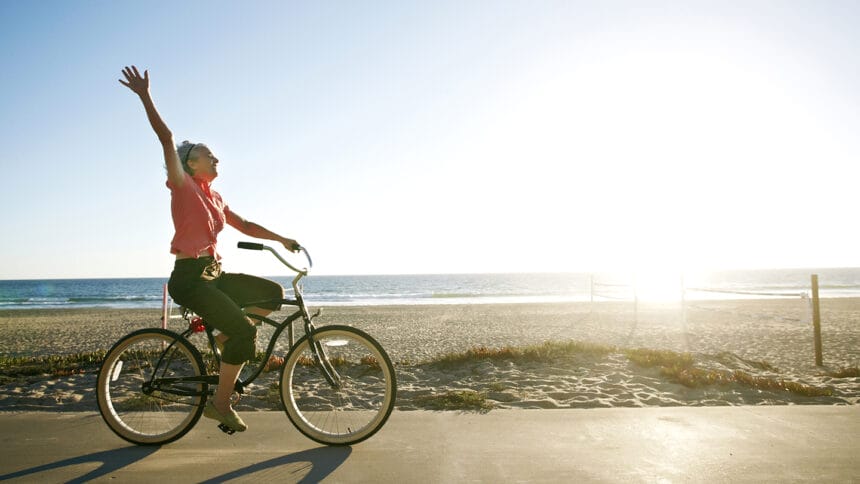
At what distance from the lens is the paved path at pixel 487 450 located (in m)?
3.00

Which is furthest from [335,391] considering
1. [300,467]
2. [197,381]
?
[197,381]

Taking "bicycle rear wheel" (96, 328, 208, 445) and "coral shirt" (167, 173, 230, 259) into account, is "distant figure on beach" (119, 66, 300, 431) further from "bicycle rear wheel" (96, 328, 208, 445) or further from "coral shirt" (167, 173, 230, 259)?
"bicycle rear wheel" (96, 328, 208, 445)

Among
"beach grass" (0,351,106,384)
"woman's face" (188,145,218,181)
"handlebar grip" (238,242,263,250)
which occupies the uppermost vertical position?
"woman's face" (188,145,218,181)

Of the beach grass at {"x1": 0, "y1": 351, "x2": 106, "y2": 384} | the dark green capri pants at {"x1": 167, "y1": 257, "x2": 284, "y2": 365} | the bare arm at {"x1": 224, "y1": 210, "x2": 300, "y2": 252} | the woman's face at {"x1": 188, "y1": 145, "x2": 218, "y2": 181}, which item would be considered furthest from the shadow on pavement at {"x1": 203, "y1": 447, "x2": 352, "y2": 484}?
the beach grass at {"x1": 0, "y1": 351, "x2": 106, "y2": 384}

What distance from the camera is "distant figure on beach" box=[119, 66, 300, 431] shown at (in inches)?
133

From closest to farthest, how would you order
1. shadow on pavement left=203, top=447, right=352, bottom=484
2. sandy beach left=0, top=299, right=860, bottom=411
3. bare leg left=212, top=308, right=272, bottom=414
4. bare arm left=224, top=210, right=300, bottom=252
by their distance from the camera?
shadow on pavement left=203, top=447, right=352, bottom=484, bare leg left=212, top=308, right=272, bottom=414, bare arm left=224, top=210, right=300, bottom=252, sandy beach left=0, top=299, right=860, bottom=411

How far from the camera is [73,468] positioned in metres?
3.15

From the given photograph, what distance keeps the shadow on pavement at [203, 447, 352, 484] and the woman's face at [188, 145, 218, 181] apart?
195 cm

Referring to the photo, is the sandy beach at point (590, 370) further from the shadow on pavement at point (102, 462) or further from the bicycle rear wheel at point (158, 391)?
the shadow on pavement at point (102, 462)

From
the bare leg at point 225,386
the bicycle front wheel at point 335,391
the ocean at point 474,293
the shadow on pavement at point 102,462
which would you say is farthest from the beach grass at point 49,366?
the ocean at point 474,293

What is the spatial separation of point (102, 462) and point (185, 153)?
2.05m

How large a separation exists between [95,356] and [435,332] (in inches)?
409

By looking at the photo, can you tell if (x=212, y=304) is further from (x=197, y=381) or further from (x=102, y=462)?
(x=102, y=462)

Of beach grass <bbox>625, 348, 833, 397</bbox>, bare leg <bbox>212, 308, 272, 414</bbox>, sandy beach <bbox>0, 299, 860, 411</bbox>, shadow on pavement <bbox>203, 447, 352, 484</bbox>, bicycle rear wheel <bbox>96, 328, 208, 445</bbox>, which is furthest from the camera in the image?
beach grass <bbox>625, 348, 833, 397</bbox>
